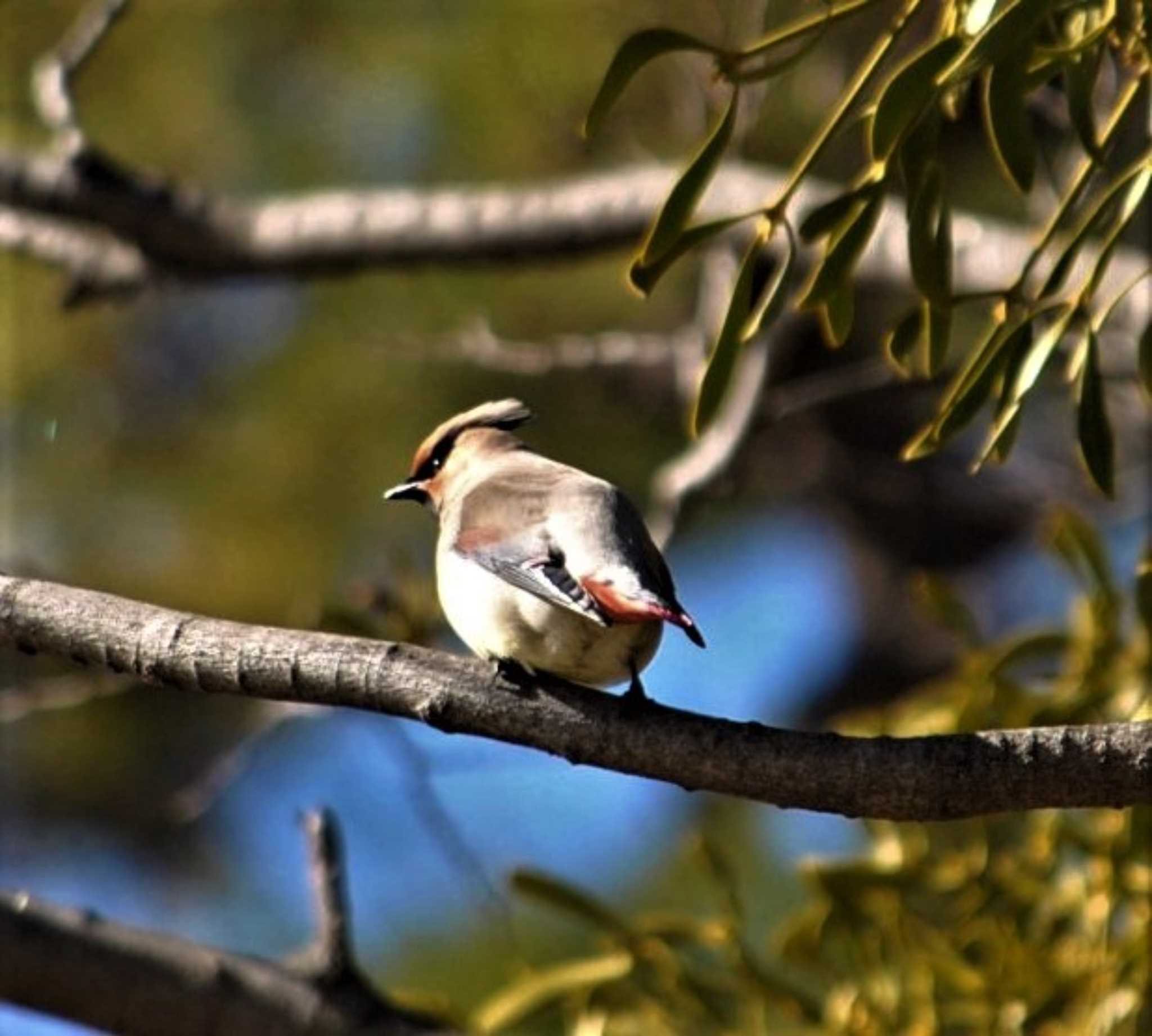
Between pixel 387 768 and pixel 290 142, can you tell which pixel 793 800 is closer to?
pixel 387 768

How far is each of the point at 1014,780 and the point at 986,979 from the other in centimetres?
99

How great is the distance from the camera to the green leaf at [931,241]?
6.20 feet

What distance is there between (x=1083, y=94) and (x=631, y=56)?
33 cm

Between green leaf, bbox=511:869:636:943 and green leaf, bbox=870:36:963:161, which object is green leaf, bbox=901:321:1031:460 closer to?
green leaf, bbox=870:36:963:161

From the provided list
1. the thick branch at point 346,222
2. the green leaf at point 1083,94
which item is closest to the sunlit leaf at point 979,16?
the green leaf at point 1083,94

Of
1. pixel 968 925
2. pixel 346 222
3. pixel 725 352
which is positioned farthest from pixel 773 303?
pixel 346 222

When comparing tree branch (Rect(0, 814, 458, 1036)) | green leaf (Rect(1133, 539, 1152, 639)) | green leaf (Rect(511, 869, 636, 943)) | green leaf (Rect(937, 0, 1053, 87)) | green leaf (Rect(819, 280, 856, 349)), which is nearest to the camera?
green leaf (Rect(937, 0, 1053, 87))

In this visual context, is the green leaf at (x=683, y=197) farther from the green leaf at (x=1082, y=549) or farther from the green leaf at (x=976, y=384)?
the green leaf at (x=1082, y=549)

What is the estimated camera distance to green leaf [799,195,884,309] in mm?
1864

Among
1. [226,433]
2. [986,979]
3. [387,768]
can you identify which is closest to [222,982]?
[986,979]

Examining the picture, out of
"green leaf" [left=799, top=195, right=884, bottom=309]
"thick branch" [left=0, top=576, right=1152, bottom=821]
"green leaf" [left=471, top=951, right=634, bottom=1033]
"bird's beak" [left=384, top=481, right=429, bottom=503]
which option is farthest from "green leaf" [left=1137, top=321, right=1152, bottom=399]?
"green leaf" [left=471, top=951, right=634, bottom=1033]

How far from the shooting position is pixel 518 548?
213 centimetres

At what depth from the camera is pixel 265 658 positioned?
1787mm

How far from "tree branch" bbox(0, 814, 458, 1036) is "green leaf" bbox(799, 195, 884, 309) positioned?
0.79m
